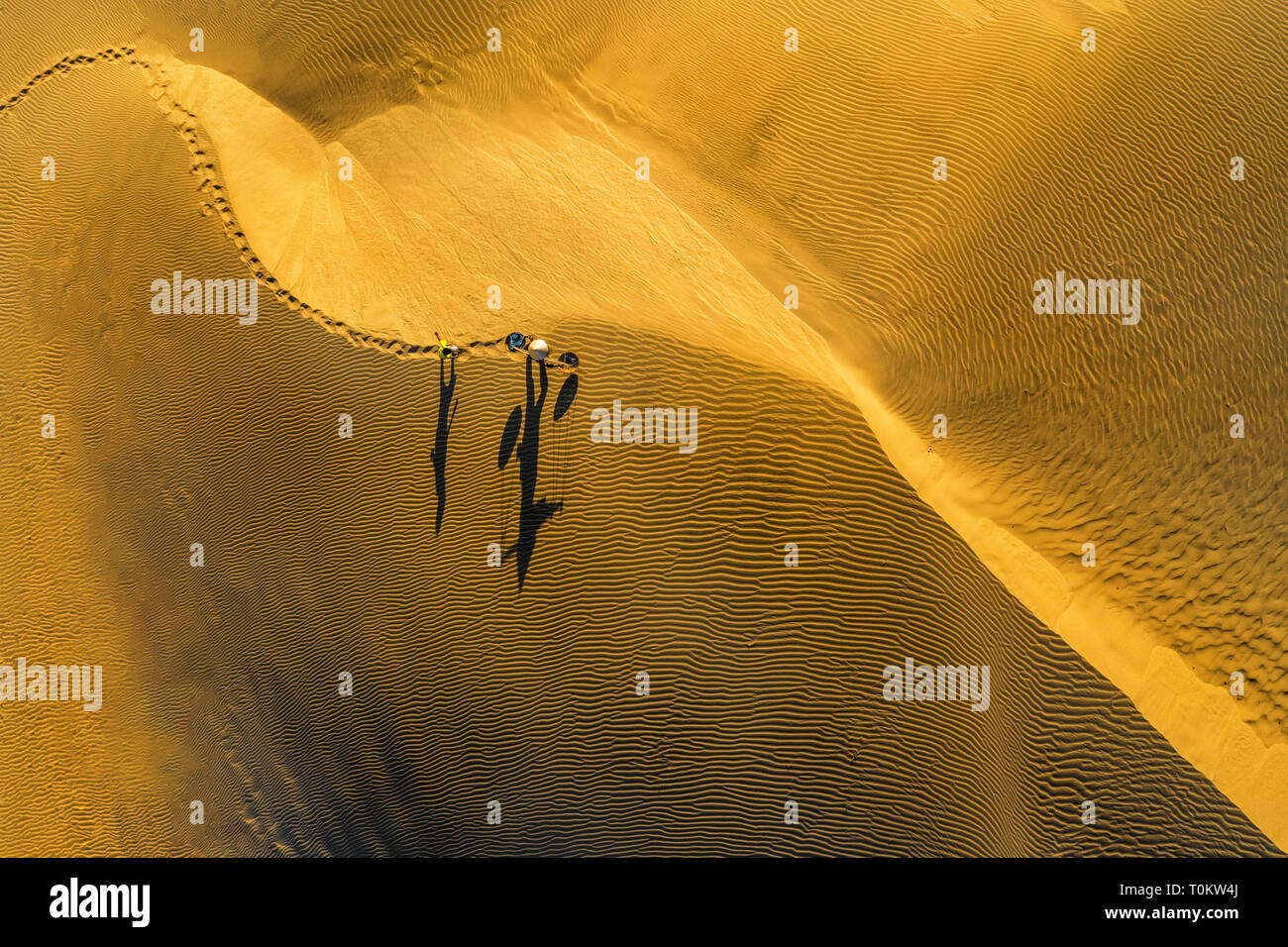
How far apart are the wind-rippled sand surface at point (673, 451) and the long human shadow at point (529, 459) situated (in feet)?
0.36

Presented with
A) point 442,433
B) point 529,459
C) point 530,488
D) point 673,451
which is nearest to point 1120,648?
point 673,451

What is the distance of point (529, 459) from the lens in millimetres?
10688

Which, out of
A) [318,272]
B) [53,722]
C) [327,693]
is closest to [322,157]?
[318,272]

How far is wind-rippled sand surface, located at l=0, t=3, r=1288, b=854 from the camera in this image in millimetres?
10375

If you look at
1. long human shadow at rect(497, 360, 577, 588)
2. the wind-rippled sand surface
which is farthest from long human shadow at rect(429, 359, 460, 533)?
long human shadow at rect(497, 360, 577, 588)

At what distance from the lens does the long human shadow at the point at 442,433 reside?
10.7 metres

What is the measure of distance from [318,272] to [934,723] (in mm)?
12931

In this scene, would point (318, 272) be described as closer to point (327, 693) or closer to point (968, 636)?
point (327, 693)

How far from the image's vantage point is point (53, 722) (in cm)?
1161

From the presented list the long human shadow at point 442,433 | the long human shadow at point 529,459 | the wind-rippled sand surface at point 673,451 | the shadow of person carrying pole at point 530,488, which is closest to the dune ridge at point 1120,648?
the wind-rippled sand surface at point 673,451

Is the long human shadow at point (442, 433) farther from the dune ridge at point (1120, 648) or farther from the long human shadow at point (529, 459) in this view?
the dune ridge at point (1120, 648)

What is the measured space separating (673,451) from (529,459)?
2385 millimetres

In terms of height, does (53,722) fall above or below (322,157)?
below

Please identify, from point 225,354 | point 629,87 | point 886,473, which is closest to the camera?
point 886,473
